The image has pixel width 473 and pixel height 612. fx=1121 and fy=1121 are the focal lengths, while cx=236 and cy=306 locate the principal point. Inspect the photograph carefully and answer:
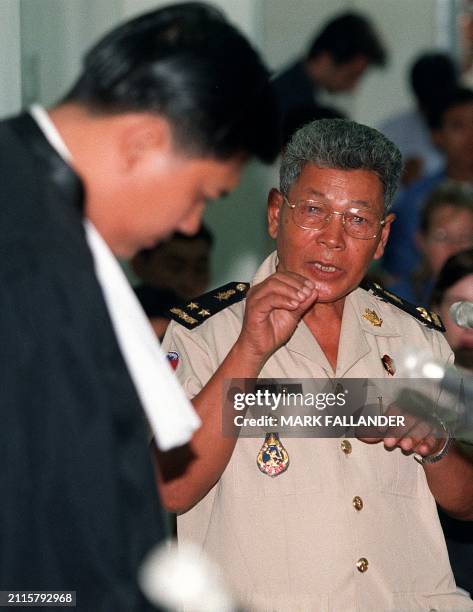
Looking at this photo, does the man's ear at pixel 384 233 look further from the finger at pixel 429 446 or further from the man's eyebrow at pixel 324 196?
the finger at pixel 429 446

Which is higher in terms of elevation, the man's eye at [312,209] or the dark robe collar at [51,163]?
the man's eye at [312,209]

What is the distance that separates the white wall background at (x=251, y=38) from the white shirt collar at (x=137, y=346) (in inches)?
47.9

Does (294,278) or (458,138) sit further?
(458,138)

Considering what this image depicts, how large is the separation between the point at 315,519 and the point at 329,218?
0.60 meters

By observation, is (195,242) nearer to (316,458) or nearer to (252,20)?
(252,20)

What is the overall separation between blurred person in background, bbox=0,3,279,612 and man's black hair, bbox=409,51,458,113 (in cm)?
336

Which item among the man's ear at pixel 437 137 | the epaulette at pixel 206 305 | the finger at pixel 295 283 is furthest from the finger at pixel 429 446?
the man's ear at pixel 437 137

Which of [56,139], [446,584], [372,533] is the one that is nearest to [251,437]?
[372,533]

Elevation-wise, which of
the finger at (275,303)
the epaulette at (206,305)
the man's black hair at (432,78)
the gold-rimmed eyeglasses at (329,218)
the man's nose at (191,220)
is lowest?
the man's nose at (191,220)

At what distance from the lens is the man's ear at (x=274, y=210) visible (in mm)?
2359

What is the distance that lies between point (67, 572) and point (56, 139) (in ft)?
1.62

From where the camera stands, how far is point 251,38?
4.07 m

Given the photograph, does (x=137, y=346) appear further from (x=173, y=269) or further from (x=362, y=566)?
(x=173, y=269)

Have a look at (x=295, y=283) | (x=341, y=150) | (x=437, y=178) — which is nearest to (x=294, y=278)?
(x=295, y=283)
